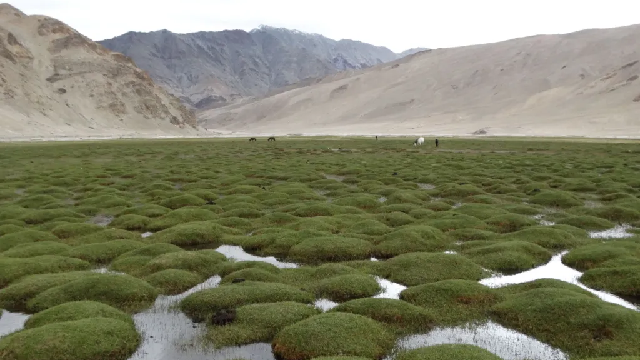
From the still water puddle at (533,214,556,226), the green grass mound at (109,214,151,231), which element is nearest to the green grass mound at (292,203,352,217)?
the green grass mound at (109,214,151,231)

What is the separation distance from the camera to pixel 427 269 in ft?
56.6

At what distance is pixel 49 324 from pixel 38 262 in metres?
6.66

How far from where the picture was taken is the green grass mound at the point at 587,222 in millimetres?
24508

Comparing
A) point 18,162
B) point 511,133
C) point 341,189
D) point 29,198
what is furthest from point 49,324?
point 511,133

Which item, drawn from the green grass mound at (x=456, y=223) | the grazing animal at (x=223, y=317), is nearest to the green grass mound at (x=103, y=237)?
the grazing animal at (x=223, y=317)

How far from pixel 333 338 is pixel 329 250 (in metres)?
8.02

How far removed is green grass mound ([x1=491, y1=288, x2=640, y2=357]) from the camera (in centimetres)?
1160

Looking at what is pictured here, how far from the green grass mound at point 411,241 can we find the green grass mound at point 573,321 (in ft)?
19.8

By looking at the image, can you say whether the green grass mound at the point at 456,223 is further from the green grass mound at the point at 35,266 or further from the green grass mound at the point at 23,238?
the green grass mound at the point at 23,238

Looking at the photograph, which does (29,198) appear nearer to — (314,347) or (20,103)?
(314,347)

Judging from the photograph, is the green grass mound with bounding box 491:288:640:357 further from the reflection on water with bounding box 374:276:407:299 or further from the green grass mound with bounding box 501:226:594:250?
the green grass mound with bounding box 501:226:594:250

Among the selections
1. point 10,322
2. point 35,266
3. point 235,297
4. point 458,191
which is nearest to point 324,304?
point 235,297

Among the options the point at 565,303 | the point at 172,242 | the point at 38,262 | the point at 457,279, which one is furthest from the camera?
the point at 172,242

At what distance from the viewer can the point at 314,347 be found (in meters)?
11.6
